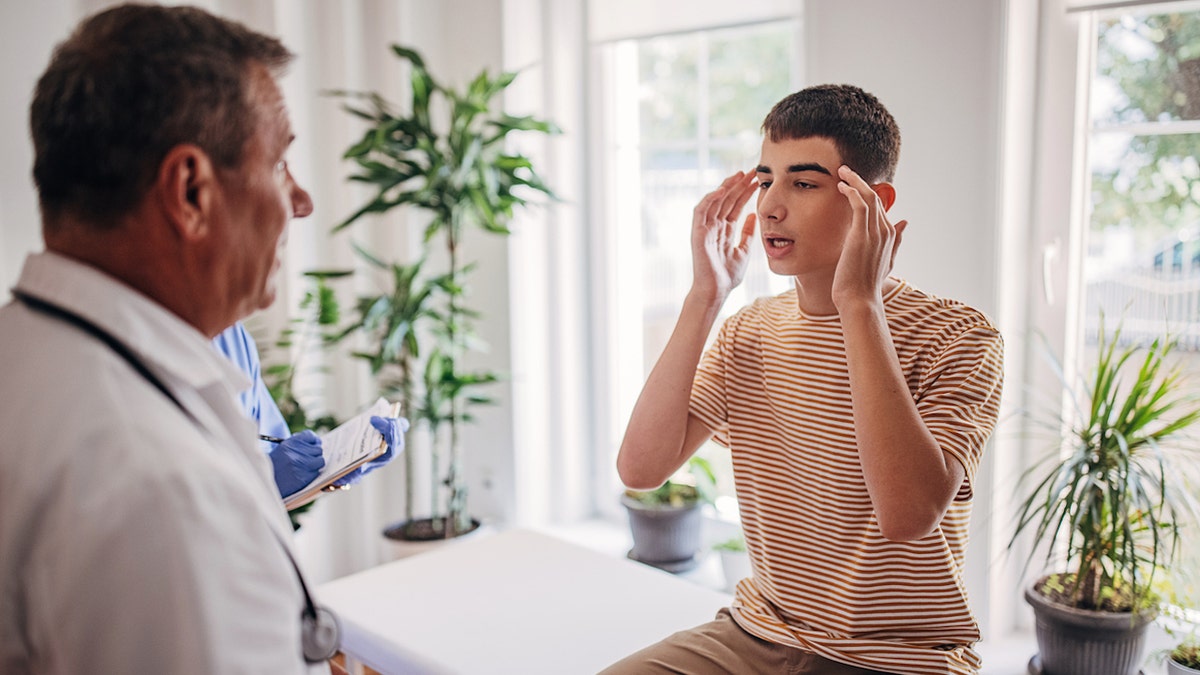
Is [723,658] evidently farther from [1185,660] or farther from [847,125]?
[1185,660]

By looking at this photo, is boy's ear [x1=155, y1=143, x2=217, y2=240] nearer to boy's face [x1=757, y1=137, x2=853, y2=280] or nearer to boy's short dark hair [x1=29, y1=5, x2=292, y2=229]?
boy's short dark hair [x1=29, y1=5, x2=292, y2=229]

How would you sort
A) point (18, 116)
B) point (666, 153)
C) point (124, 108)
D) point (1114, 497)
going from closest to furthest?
point (124, 108)
point (1114, 497)
point (18, 116)
point (666, 153)

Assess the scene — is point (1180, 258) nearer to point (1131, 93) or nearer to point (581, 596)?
point (1131, 93)

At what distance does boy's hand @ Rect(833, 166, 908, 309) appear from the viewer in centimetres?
137

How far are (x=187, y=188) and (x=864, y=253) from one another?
0.89m

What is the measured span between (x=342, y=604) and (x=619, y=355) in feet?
5.20

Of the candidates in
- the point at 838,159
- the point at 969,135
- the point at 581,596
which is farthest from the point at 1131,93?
the point at 581,596

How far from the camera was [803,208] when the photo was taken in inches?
59.7

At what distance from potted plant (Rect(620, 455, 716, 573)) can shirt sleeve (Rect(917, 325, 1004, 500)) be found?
1.63 meters

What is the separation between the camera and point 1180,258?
226 centimetres

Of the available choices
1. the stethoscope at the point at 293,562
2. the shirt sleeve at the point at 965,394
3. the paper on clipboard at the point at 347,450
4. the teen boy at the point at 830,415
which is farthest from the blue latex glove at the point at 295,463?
the shirt sleeve at the point at 965,394

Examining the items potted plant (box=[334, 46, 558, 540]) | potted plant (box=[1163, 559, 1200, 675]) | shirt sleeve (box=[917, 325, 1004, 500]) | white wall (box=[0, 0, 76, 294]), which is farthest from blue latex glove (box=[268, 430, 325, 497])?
potted plant (box=[1163, 559, 1200, 675])

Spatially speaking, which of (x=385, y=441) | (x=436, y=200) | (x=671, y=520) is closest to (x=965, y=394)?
(x=385, y=441)

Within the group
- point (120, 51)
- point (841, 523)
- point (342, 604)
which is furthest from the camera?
point (342, 604)
